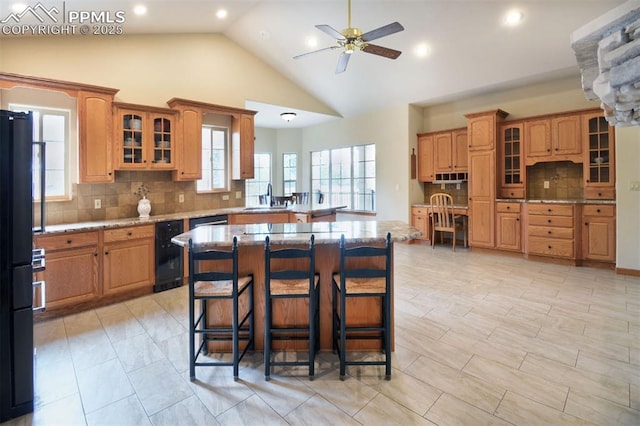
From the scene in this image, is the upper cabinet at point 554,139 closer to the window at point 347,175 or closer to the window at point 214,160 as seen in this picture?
the window at point 347,175

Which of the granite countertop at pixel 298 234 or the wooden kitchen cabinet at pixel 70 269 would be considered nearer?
the granite countertop at pixel 298 234

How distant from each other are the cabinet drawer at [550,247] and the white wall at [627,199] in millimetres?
577

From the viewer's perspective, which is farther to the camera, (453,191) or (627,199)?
(453,191)

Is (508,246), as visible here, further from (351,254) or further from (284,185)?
(284,185)

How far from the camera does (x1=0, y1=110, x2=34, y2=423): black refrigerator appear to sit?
177cm

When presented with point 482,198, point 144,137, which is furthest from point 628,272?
point 144,137

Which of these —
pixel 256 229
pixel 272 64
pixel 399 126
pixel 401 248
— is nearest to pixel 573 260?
pixel 401 248

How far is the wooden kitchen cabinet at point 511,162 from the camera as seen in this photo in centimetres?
559

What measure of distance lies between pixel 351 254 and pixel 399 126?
17.4ft

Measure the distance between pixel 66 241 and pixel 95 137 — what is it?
1292mm

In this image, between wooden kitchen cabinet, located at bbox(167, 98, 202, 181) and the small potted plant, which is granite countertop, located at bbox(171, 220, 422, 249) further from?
wooden kitchen cabinet, located at bbox(167, 98, 202, 181)

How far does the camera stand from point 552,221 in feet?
16.3

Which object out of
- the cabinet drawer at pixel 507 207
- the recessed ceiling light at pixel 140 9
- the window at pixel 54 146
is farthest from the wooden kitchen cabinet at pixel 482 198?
the window at pixel 54 146

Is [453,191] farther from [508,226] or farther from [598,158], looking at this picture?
[598,158]
